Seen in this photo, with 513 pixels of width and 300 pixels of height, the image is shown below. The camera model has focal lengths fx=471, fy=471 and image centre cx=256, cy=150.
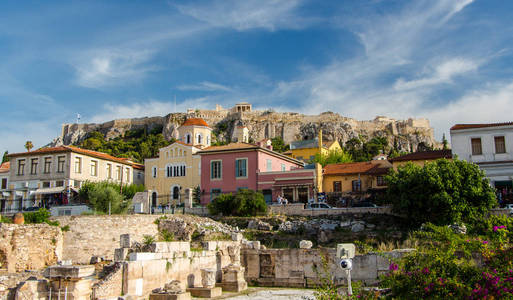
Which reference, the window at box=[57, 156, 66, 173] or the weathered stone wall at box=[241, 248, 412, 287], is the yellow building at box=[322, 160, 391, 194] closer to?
the weathered stone wall at box=[241, 248, 412, 287]

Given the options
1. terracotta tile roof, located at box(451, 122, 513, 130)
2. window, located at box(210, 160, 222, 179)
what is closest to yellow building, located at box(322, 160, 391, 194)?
terracotta tile roof, located at box(451, 122, 513, 130)

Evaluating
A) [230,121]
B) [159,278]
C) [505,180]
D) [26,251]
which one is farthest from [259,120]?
[159,278]

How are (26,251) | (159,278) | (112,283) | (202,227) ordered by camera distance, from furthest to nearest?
(202,227) → (26,251) → (159,278) → (112,283)

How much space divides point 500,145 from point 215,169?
22774 millimetres

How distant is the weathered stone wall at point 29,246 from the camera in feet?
74.5

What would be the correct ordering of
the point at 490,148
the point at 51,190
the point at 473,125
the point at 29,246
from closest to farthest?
the point at 29,246, the point at 490,148, the point at 473,125, the point at 51,190

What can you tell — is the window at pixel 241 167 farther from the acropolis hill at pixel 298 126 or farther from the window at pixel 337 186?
the acropolis hill at pixel 298 126

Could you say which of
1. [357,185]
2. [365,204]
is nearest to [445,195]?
[365,204]

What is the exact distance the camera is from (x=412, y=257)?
10242mm

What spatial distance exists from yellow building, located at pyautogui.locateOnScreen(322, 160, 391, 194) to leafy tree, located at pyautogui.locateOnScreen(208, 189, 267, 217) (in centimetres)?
948

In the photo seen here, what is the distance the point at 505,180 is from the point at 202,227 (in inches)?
842

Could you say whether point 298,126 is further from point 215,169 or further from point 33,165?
point 33,165

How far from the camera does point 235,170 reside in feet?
135

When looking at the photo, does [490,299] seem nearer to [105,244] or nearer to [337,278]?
[337,278]
